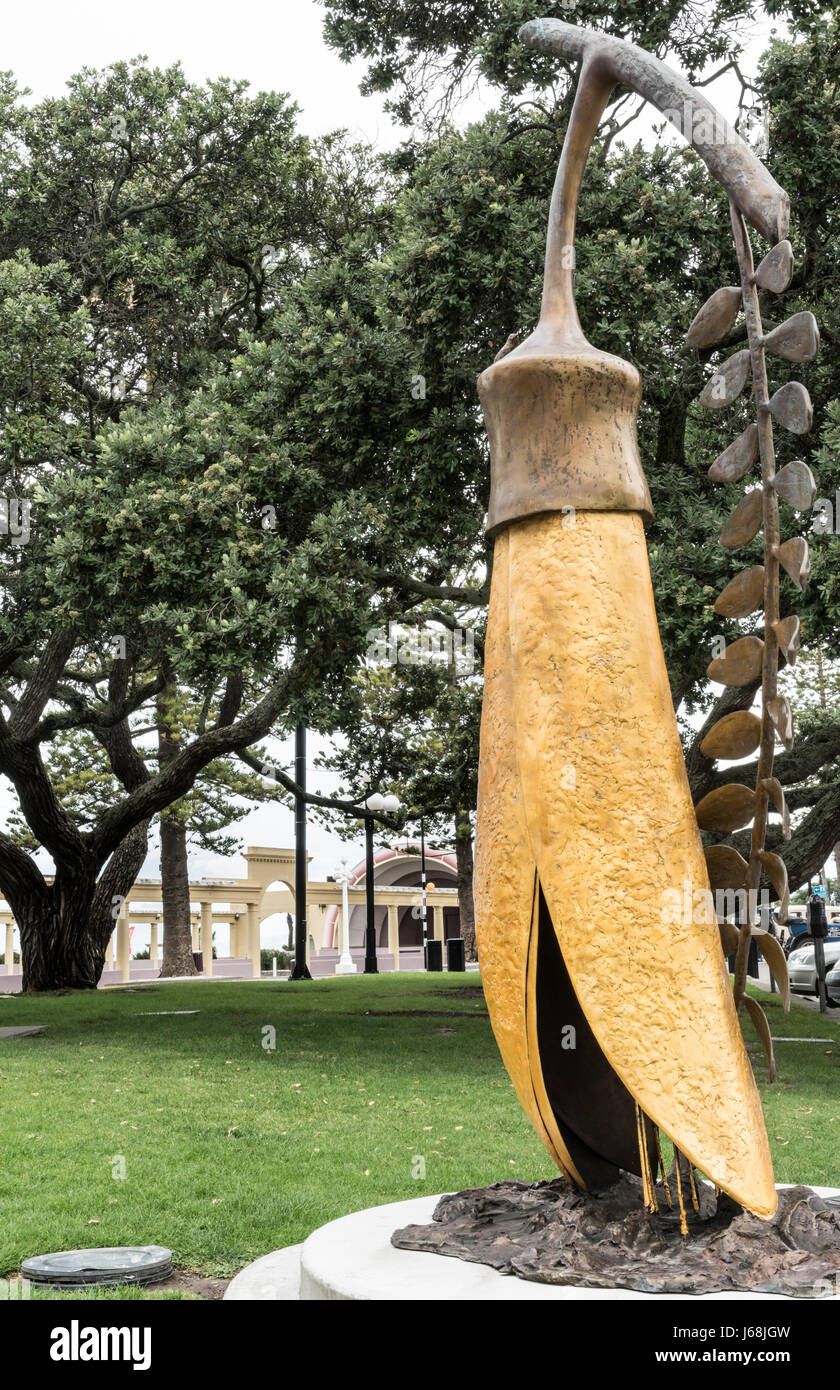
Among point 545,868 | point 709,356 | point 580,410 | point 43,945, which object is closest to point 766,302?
point 709,356

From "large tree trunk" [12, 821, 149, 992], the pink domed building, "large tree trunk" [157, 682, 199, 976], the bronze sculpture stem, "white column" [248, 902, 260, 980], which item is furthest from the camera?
the pink domed building

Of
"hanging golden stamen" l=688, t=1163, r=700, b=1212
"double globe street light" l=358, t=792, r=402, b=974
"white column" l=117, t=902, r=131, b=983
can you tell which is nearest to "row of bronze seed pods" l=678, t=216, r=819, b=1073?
"hanging golden stamen" l=688, t=1163, r=700, b=1212

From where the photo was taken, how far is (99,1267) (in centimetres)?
524

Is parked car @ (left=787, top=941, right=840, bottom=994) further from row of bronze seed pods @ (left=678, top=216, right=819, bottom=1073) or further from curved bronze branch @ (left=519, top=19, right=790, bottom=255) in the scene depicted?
curved bronze branch @ (left=519, top=19, right=790, bottom=255)

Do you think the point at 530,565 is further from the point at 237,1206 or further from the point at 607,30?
the point at 607,30

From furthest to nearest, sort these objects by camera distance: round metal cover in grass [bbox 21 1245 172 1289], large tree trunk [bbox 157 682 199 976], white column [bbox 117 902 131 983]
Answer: large tree trunk [bbox 157 682 199 976] → white column [bbox 117 902 131 983] → round metal cover in grass [bbox 21 1245 172 1289]

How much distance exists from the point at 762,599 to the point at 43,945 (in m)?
18.4

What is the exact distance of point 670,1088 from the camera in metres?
3.49

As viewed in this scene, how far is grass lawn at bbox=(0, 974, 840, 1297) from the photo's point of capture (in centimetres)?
650

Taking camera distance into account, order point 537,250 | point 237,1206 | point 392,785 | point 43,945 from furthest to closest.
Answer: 1. point 392,785
2. point 43,945
3. point 537,250
4. point 237,1206

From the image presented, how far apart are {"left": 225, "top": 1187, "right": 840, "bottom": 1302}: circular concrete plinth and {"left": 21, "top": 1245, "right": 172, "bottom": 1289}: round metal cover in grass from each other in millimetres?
804

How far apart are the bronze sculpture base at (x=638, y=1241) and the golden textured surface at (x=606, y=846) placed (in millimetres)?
187

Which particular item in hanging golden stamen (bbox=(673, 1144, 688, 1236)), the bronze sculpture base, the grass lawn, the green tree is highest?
the green tree

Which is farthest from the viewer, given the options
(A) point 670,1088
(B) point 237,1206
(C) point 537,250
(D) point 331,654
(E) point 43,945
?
(E) point 43,945
